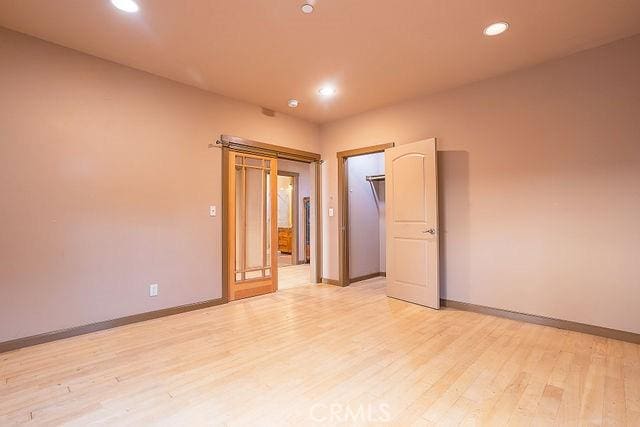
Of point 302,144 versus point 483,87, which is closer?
point 483,87

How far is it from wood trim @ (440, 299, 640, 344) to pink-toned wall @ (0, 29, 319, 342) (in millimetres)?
3074

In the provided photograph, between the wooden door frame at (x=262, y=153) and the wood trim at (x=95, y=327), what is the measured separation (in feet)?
1.52

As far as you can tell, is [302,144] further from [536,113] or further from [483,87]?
[536,113]

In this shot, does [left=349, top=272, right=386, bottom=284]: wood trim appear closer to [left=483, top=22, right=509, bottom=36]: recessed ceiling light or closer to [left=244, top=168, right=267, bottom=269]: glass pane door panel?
[left=244, top=168, right=267, bottom=269]: glass pane door panel

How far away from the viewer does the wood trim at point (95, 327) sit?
270 cm

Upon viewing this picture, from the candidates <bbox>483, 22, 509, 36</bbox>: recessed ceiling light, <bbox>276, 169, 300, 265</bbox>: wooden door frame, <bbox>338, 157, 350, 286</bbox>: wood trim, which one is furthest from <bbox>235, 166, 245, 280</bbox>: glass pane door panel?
<bbox>276, 169, 300, 265</bbox>: wooden door frame

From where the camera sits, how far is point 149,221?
3475mm

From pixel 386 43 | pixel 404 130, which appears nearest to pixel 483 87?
pixel 404 130

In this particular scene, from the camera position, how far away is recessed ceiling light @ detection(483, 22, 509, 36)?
2.65 metres

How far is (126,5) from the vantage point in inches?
94.0

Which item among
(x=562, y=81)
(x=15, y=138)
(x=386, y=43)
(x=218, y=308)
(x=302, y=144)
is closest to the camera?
(x=15, y=138)

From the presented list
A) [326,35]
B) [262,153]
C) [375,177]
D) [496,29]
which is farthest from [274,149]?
[496,29]

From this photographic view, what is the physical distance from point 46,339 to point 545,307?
484 cm

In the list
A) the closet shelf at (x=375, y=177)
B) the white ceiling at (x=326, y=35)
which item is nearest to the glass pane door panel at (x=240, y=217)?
the white ceiling at (x=326, y=35)
